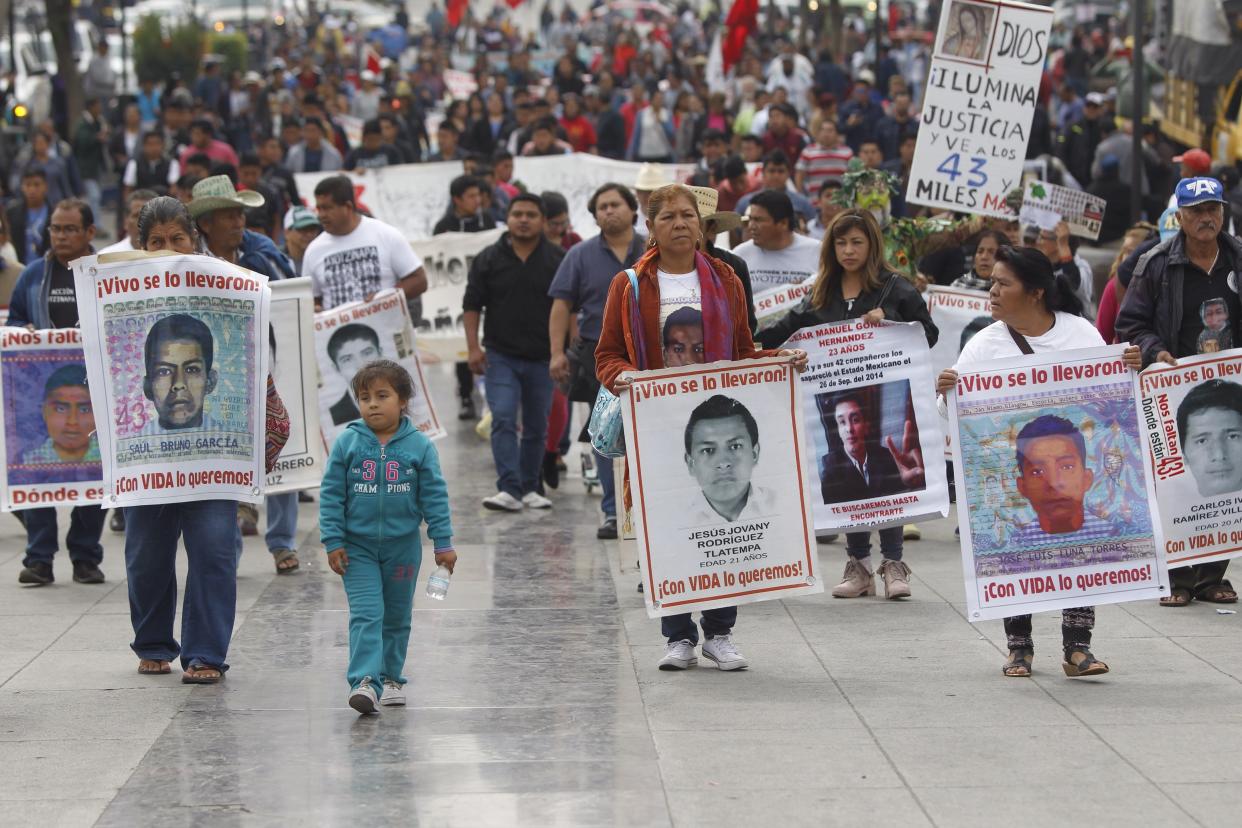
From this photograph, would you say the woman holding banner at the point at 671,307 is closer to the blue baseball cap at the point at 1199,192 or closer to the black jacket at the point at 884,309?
the black jacket at the point at 884,309

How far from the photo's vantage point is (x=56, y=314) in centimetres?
1033

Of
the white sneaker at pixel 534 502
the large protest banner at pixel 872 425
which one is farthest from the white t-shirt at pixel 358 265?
the large protest banner at pixel 872 425

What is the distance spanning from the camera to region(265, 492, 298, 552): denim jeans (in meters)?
10.5

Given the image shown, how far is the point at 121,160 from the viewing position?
2775 centimetres

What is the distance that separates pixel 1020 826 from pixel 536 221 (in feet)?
23.0

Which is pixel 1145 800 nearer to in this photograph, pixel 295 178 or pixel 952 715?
pixel 952 715

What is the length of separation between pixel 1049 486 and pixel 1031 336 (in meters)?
0.60

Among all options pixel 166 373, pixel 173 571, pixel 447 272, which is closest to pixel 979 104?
pixel 447 272

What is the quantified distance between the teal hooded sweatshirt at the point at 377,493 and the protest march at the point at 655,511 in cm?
1

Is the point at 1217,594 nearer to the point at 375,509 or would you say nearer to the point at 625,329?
the point at 625,329

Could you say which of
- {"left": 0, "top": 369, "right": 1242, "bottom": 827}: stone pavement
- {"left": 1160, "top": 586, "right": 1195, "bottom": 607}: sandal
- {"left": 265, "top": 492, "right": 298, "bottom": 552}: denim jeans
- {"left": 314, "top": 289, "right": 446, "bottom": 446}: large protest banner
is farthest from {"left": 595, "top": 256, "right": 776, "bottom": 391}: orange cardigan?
{"left": 314, "top": 289, "right": 446, "bottom": 446}: large protest banner

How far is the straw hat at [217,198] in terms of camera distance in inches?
379

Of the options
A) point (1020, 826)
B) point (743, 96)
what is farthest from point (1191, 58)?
point (1020, 826)

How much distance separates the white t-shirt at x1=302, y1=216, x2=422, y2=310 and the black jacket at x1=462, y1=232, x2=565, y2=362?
59cm
